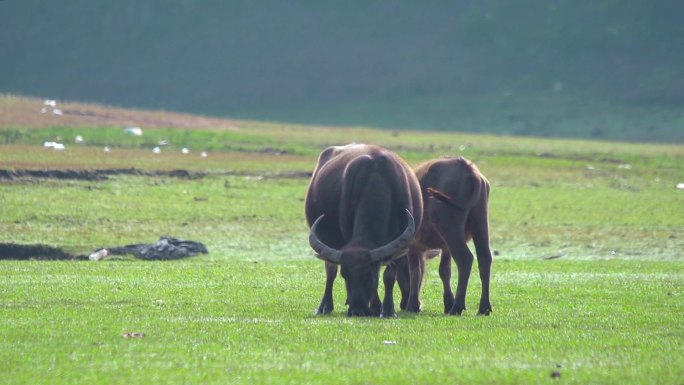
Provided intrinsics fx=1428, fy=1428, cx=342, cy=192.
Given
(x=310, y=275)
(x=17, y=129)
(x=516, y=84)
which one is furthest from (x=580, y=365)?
(x=516, y=84)

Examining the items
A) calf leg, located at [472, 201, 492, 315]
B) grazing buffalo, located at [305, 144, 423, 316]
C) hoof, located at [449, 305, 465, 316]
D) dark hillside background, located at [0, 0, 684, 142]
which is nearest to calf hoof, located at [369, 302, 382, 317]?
grazing buffalo, located at [305, 144, 423, 316]

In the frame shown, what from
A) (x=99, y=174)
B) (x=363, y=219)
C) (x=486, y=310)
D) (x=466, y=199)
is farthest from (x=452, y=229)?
(x=99, y=174)

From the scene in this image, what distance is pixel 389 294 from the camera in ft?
60.5

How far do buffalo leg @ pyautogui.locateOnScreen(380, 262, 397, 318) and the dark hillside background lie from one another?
8648 cm

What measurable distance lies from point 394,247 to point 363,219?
2.37ft

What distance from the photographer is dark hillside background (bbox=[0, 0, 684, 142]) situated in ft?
376

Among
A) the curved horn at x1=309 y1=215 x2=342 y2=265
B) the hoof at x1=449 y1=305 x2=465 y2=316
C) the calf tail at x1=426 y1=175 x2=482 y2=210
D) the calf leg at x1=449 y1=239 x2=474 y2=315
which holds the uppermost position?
the calf tail at x1=426 y1=175 x2=482 y2=210

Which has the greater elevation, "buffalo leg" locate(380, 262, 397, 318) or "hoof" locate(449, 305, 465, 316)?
"buffalo leg" locate(380, 262, 397, 318)

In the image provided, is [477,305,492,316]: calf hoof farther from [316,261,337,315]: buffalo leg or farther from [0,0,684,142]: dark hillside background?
[0,0,684,142]: dark hillside background

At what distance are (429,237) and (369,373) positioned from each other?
676 centimetres

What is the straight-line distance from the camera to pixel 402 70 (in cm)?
12606

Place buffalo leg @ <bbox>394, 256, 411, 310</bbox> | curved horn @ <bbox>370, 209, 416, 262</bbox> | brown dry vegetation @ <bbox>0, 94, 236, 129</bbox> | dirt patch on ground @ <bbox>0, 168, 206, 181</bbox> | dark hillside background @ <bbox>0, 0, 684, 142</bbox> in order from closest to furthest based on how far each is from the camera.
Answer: curved horn @ <bbox>370, 209, 416, 262</bbox>, buffalo leg @ <bbox>394, 256, 411, 310</bbox>, dirt patch on ground @ <bbox>0, 168, 206, 181</bbox>, brown dry vegetation @ <bbox>0, 94, 236, 129</bbox>, dark hillside background @ <bbox>0, 0, 684, 142</bbox>

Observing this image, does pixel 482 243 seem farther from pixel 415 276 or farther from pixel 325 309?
pixel 325 309

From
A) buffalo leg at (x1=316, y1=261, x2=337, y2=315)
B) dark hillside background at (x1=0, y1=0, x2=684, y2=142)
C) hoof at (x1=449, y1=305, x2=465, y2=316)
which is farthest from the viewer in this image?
dark hillside background at (x1=0, y1=0, x2=684, y2=142)
